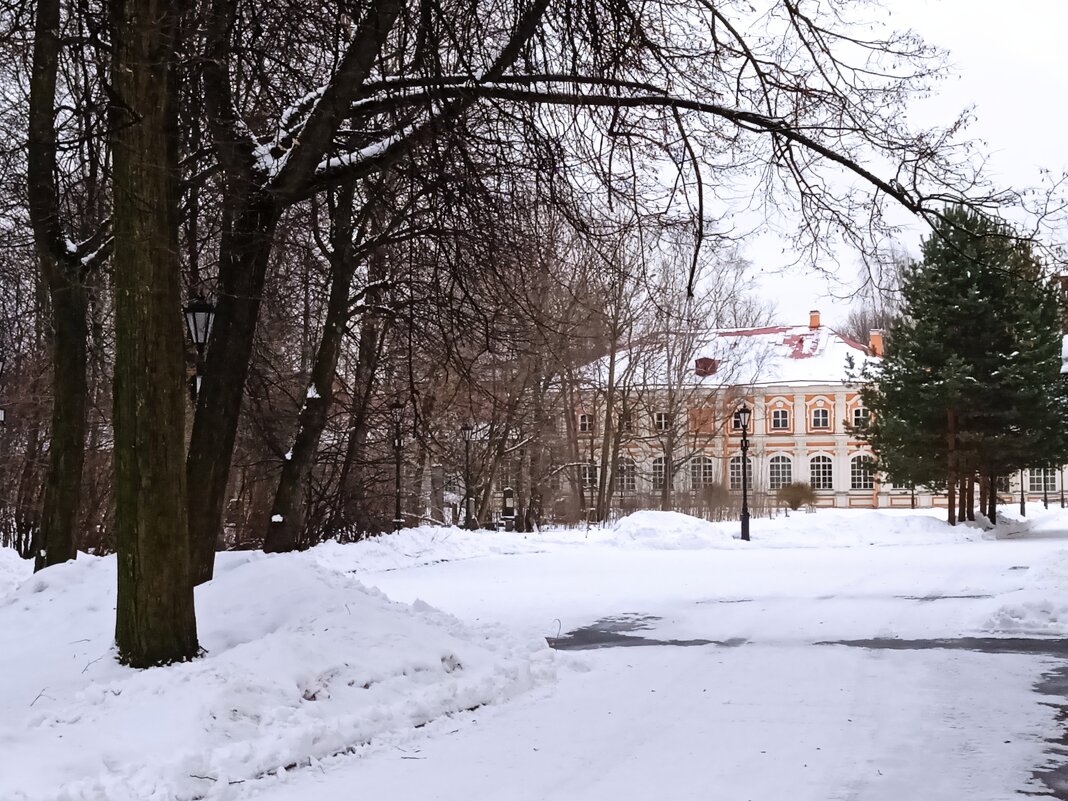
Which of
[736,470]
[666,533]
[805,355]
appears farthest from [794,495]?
[666,533]

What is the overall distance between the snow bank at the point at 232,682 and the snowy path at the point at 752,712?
0.96 ft

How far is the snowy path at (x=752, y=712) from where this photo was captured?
6.05 meters

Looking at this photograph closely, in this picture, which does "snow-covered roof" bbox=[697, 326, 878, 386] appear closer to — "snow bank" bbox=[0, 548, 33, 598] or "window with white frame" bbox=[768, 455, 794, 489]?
"window with white frame" bbox=[768, 455, 794, 489]

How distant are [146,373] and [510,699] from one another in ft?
11.8

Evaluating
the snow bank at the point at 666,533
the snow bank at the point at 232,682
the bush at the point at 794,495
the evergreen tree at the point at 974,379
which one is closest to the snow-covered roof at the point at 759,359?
the bush at the point at 794,495

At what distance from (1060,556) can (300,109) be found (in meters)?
15.3

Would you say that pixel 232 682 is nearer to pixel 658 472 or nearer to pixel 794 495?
pixel 794 495

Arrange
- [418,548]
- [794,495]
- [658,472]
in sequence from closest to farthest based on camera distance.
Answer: [418,548] → [794,495] → [658,472]

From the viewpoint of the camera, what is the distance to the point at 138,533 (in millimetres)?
7645

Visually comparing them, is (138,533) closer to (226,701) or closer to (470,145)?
(226,701)

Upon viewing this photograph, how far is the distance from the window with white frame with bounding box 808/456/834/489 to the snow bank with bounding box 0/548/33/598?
6294 cm

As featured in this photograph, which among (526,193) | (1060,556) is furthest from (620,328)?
(526,193)

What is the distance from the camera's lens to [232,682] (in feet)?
22.7

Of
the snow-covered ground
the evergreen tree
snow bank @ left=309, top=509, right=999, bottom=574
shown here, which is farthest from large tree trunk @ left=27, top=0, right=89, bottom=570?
the evergreen tree
